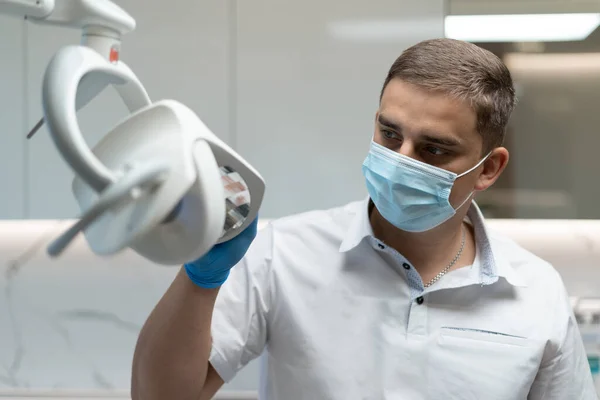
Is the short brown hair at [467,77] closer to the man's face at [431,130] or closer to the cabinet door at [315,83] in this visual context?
the man's face at [431,130]

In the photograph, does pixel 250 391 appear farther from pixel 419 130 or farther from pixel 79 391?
pixel 419 130

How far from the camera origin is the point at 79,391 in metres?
1.69

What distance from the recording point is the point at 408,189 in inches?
44.1

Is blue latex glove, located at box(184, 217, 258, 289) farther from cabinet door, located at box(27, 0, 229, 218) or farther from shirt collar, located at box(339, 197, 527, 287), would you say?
cabinet door, located at box(27, 0, 229, 218)

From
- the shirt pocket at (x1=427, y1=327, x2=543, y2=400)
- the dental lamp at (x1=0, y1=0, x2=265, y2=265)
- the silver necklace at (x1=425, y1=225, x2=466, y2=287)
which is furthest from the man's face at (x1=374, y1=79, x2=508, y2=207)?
the dental lamp at (x1=0, y1=0, x2=265, y2=265)

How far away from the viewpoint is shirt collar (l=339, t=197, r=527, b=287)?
121 centimetres

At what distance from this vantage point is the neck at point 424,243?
1.24 meters

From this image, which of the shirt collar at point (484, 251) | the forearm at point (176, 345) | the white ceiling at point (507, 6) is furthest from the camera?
the white ceiling at point (507, 6)

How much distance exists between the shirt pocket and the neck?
0.13 metres

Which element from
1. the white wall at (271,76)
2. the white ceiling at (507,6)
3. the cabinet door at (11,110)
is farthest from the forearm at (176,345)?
the white ceiling at (507,6)

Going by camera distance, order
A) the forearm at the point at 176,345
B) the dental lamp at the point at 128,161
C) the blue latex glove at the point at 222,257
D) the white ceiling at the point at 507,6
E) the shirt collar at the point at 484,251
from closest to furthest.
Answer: the dental lamp at the point at 128,161, the blue latex glove at the point at 222,257, the forearm at the point at 176,345, the shirt collar at the point at 484,251, the white ceiling at the point at 507,6

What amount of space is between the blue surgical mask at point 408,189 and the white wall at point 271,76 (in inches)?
20.8

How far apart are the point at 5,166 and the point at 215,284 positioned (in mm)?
1049

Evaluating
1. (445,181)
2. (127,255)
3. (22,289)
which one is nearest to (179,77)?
(127,255)
